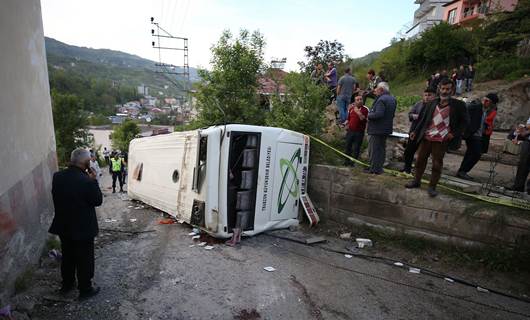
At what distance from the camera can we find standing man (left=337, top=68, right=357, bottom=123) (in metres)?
9.09

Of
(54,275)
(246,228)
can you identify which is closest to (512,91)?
(246,228)

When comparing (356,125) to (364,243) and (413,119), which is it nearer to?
(413,119)

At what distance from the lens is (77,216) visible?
10.8 ft

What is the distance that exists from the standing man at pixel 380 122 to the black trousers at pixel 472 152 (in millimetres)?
1705

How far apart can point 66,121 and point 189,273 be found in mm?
43883

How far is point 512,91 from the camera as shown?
37.2 feet

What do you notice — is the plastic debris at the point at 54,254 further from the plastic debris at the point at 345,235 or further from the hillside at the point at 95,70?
the hillside at the point at 95,70

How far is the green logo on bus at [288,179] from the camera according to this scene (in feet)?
18.9

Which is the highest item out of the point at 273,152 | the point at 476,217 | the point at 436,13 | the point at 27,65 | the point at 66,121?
the point at 436,13

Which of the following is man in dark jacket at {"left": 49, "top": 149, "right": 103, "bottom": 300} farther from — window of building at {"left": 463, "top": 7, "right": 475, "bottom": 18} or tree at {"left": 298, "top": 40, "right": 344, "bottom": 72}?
window of building at {"left": 463, "top": 7, "right": 475, "bottom": 18}

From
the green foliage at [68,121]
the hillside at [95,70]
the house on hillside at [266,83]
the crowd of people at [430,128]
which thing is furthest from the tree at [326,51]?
the hillside at [95,70]

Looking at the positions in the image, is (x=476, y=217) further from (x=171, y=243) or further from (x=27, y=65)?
(x=27, y=65)

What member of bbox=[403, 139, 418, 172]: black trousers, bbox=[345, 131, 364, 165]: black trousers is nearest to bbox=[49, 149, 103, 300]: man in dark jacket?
bbox=[345, 131, 364, 165]: black trousers

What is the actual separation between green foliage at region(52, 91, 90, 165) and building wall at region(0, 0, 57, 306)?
39721mm
